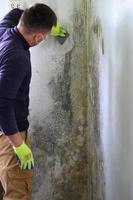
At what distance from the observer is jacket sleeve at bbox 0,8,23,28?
7.14 feet

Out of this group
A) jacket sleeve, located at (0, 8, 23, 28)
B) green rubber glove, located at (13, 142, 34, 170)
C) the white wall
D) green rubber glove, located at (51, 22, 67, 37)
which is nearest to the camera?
the white wall

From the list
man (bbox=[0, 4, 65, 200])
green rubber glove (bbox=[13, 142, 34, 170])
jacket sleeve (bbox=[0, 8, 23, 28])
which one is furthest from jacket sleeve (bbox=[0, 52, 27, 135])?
jacket sleeve (bbox=[0, 8, 23, 28])

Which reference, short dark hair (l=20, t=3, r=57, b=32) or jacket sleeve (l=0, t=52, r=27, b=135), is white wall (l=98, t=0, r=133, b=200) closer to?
short dark hair (l=20, t=3, r=57, b=32)

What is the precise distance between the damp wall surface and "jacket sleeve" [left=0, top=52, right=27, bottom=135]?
2.12 feet

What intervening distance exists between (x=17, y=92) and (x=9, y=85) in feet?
0.52

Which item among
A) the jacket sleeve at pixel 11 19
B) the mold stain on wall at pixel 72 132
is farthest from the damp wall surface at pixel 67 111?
the jacket sleeve at pixel 11 19

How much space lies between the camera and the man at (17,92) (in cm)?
182

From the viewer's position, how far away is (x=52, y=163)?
8.50 feet

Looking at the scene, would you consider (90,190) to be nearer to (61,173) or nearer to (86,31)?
(61,173)

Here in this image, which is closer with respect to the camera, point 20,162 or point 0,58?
point 0,58

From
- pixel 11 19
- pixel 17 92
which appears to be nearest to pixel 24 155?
pixel 17 92

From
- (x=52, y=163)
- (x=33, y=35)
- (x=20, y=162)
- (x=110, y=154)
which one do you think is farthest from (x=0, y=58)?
(x=52, y=163)

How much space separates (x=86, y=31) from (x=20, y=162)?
955mm

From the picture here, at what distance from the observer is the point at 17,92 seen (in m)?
1.96
